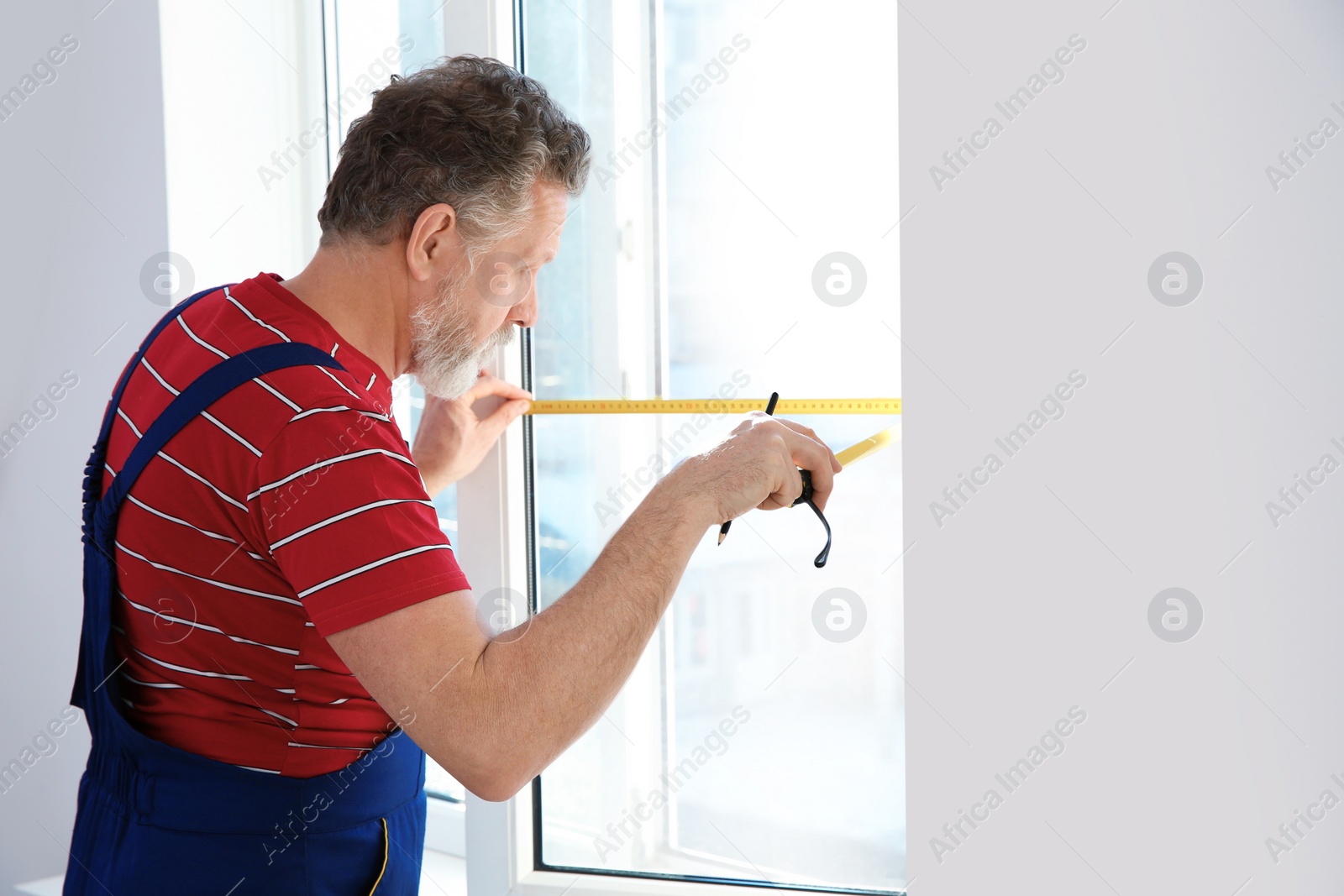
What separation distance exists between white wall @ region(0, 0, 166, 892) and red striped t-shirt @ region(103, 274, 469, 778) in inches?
26.7

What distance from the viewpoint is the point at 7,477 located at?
1.77 metres

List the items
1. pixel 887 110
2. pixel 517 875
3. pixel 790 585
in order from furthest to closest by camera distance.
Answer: pixel 517 875, pixel 790 585, pixel 887 110

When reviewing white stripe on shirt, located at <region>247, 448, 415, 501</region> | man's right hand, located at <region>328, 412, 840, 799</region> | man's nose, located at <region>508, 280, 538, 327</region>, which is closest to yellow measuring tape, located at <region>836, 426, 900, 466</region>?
man's right hand, located at <region>328, 412, 840, 799</region>

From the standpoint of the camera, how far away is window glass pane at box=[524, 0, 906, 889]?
1.27 meters

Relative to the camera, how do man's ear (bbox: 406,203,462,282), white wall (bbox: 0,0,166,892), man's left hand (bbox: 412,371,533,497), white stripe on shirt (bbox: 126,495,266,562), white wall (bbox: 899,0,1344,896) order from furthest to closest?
white wall (bbox: 0,0,166,892) < man's left hand (bbox: 412,371,533,497) < man's ear (bbox: 406,203,462,282) < white stripe on shirt (bbox: 126,495,266,562) < white wall (bbox: 899,0,1344,896)

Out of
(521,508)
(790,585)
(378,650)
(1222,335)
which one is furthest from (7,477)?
(1222,335)

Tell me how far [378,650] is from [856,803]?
0.76 meters

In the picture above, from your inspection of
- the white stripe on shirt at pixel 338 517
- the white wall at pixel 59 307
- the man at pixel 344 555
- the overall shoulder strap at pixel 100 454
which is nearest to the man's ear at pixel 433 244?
the man at pixel 344 555

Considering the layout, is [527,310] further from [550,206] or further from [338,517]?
[338,517]

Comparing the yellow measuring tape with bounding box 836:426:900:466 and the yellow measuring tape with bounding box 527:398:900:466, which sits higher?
the yellow measuring tape with bounding box 527:398:900:466

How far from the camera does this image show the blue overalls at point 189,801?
1.00 metres

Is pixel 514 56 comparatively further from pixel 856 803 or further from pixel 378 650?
pixel 856 803

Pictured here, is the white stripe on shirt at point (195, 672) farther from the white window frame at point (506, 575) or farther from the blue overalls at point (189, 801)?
the white window frame at point (506, 575)

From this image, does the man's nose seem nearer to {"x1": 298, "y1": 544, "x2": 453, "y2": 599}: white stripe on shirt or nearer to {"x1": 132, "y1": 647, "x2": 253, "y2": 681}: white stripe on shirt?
{"x1": 298, "y1": 544, "x2": 453, "y2": 599}: white stripe on shirt
